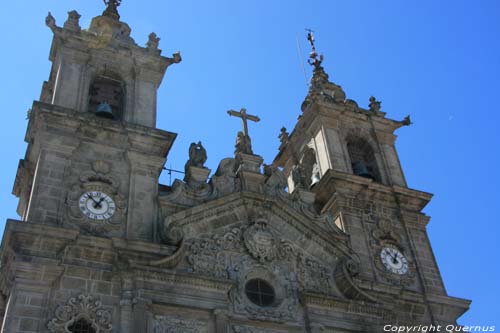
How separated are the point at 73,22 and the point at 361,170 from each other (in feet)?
37.5

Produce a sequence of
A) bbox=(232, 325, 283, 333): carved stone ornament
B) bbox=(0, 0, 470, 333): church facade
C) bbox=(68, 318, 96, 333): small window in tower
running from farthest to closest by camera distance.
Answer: bbox=(232, 325, 283, 333): carved stone ornament, bbox=(0, 0, 470, 333): church facade, bbox=(68, 318, 96, 333): small window in tower

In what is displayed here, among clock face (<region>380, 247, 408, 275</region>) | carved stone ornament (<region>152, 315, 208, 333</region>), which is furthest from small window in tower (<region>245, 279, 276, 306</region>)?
clock face (<region>380, 247, 408, 275</region>)

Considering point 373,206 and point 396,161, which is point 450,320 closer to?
point 373,206

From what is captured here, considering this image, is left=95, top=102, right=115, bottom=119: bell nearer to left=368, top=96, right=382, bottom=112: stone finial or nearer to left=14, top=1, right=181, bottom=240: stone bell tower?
left=14, top=1, right=181, bottom=240: stone bell tower

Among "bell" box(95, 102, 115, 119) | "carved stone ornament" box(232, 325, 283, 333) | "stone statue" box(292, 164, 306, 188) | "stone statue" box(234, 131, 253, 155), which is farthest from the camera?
"stone statue" box(292, 164, 306, 188)

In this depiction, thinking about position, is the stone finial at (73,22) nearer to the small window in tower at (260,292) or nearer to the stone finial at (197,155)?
the stone finial at (197,155)

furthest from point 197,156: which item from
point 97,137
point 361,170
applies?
point 361,170

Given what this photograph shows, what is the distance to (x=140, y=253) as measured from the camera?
19.5 metres

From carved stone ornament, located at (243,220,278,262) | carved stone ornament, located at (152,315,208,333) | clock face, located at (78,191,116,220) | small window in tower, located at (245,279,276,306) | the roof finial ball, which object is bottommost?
carved stone ornament, located at (152,315,208,333)

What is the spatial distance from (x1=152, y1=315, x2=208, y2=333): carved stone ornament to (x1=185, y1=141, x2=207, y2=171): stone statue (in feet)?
19.1

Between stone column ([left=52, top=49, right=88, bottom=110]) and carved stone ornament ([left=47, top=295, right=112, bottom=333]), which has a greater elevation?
stone column ([left=52, top=49, right=88, bottom=110])

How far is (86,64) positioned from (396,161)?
11792 millimetres

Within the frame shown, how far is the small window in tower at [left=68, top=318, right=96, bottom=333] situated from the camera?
17.5 metres

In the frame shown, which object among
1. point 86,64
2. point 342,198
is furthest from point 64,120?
point 342,198
